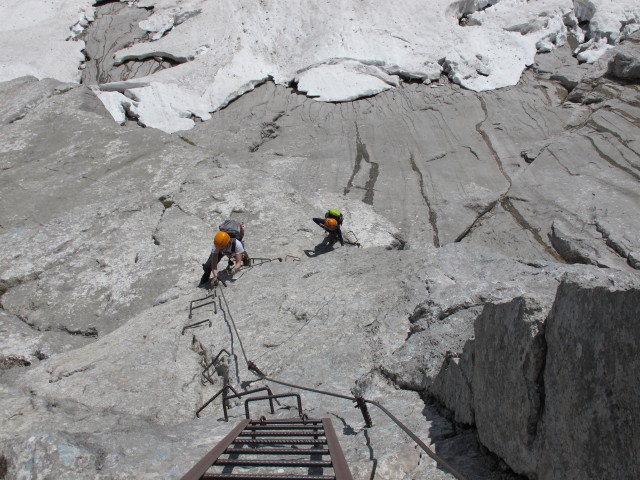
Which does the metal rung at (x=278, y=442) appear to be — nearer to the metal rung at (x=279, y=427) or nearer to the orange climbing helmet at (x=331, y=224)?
the metal rung at (x=279, y=427)

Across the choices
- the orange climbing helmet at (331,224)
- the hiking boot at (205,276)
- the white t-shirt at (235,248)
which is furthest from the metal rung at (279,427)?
the orange climbing helmet at (331,224)

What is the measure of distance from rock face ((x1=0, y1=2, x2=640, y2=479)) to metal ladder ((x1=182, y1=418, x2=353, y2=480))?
444 mm

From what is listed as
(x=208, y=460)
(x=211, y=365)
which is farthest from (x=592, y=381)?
(x=211, y=365)

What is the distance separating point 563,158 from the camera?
15.8 meters

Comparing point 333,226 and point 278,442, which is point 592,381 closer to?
point 278,442

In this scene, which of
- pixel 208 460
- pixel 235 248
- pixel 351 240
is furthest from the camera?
pixel 351 240

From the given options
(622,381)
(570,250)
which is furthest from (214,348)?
(570,250)

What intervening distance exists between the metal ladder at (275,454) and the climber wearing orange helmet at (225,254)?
544 centimetres

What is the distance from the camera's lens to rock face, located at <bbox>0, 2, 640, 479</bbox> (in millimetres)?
3621

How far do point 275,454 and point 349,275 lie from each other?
5306 mm

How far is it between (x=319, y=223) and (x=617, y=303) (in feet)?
33.3

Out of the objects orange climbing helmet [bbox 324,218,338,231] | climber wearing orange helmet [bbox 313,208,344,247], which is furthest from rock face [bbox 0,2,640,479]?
orange climbing helmet [bbox 324,218,338,231]

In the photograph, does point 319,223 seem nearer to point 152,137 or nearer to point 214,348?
point 214,348

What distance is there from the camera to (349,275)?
9117 millimetres
